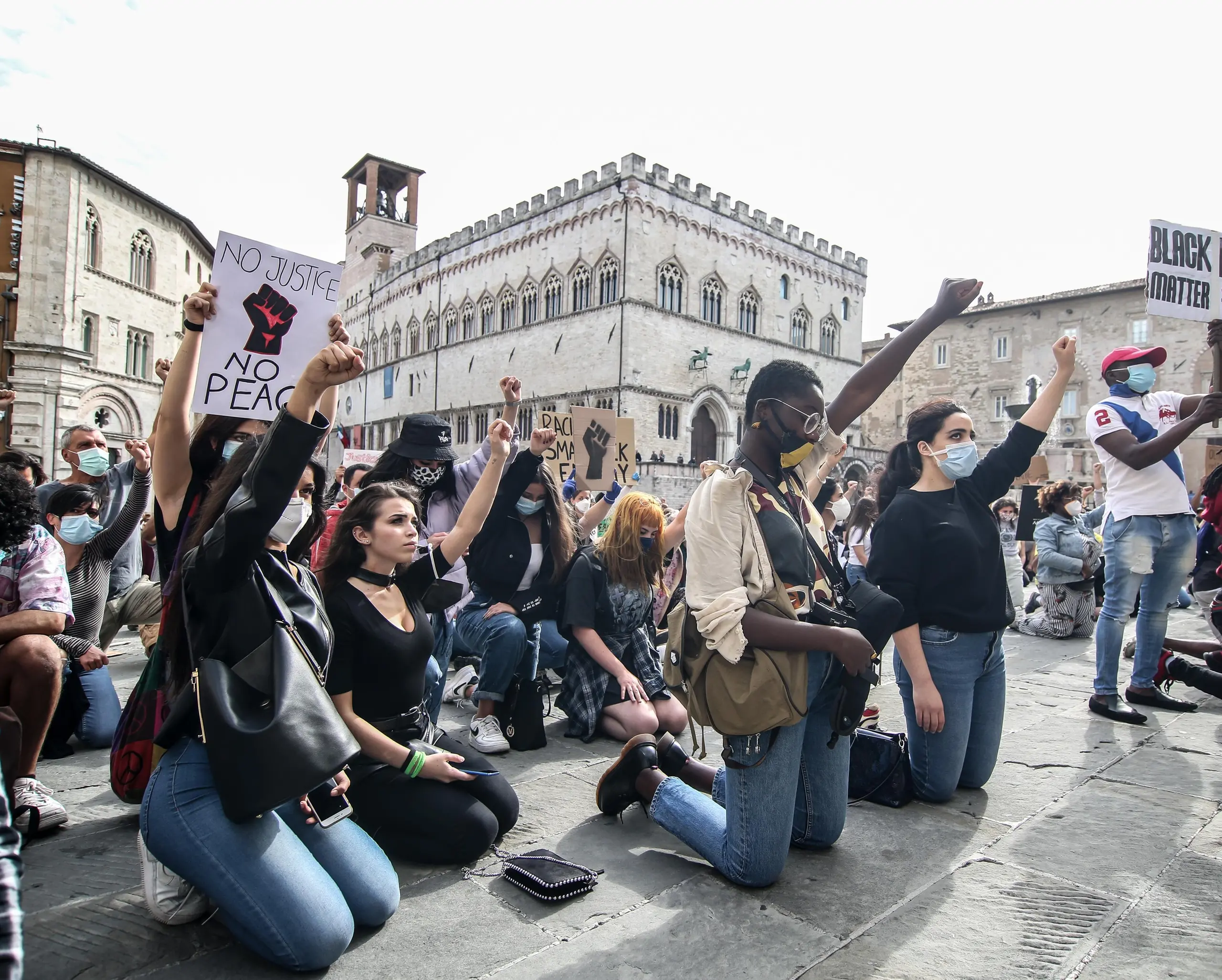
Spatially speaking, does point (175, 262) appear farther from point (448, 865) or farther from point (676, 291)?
point (448, 865)

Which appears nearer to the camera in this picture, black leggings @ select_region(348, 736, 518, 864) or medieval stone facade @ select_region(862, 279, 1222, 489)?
black leggings @ select_region(348, 736, 518, 864)

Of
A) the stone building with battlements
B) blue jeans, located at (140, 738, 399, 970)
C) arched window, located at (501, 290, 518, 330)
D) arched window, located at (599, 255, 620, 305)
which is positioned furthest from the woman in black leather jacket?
arched window, located at (501, 290, 518, 330)

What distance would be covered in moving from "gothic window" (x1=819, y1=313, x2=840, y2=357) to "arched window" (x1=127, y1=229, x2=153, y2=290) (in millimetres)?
30942

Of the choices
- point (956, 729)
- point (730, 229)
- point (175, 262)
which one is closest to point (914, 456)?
point (956, 729)

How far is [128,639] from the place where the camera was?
766 cm

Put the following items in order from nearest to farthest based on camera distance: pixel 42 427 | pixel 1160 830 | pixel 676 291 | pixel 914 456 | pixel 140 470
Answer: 1. pixel 1160 830
2. pixel 914 456
3. pixel 140 470
4. pixel 42 427
5. pixel 676 291

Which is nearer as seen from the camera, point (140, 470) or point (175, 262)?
point (140, 470)

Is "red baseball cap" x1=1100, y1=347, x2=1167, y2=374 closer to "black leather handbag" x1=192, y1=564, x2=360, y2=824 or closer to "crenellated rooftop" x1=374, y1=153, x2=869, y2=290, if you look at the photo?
"black leather handbag" x1=192, y1=564, x2=360, y2=824

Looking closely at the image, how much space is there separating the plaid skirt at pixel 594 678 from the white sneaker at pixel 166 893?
2467 millimetres

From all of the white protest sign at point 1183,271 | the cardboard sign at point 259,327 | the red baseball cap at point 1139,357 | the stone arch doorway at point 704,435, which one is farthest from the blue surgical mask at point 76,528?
the stone arch doorway at point 704,435

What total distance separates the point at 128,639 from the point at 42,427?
27608 millimetres

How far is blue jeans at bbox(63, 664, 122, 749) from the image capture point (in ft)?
13.8

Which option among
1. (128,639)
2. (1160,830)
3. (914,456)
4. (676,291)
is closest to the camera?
(1160,830)

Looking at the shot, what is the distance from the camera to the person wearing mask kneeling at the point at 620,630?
181 inches
